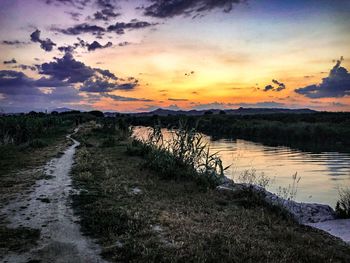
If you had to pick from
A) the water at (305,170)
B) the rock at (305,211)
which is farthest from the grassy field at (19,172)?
the water at (305,170)

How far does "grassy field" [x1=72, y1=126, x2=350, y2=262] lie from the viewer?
20.8 feet

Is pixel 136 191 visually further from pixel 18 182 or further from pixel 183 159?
pixel 18 182

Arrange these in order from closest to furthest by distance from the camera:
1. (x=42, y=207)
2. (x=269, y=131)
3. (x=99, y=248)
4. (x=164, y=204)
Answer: (x=99, y=248) → (x=42, y=207) → (x=164, y=204) → (x=269, y=131)

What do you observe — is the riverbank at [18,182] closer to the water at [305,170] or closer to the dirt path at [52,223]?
the dirt path at [52,223]

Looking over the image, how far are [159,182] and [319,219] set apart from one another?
5.61 metres

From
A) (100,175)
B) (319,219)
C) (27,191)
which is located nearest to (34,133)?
(100,175)

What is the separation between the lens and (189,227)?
7.79 m

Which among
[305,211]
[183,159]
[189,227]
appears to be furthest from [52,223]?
[183,159]

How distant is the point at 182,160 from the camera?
15156 mm

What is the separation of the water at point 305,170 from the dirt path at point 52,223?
30.4ft

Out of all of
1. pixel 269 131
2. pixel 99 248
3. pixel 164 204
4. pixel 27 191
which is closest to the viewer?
pixel 99 248

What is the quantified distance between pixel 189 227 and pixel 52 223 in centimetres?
307

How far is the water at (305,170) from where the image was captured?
16281 millimetres

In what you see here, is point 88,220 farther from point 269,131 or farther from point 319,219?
point 269,131
